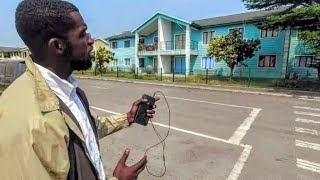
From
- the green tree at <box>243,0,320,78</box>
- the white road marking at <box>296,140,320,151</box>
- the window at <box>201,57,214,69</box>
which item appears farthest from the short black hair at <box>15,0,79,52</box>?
the window at <box>201,57,214,69</box>

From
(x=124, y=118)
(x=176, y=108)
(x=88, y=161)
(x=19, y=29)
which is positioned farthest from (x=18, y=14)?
(x=176, y=108)

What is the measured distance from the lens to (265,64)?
24.4m

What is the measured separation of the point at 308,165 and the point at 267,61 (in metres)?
20.8

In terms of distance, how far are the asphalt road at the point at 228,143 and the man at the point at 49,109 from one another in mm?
3366

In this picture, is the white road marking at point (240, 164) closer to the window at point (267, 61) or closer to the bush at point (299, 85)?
the bush at point (299, 85)

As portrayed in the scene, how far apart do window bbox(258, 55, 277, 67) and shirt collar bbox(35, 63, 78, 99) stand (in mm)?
24925

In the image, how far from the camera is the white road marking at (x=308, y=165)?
4.86 meters

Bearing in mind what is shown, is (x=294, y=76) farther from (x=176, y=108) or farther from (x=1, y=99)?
(x=1, y=99)

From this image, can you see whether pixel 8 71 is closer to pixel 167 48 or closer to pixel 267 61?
pixel 267 61

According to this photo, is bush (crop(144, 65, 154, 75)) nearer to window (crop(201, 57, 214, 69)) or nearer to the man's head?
window (crop(201, 57, 214, 69))

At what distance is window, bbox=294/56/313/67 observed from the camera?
22059 millimetres

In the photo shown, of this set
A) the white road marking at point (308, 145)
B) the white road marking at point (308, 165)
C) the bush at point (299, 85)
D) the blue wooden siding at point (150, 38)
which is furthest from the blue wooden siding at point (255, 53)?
the white road marking at point (308, 165)

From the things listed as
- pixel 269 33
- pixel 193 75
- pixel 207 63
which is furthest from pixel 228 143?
pixel 207 63

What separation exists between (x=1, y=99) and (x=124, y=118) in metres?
1.09
